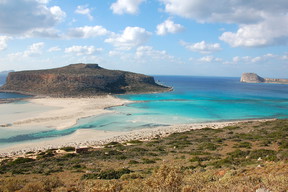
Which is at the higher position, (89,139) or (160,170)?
(160,170)

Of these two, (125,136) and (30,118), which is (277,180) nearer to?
(125,136)

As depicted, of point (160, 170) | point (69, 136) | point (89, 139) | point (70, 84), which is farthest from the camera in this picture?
point (70, 84)

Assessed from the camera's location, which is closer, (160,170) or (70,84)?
(160,170)

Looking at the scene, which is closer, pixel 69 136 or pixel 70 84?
pixel 69 136

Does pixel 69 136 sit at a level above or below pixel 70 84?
below

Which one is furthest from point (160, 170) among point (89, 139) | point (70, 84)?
point (70, 84)

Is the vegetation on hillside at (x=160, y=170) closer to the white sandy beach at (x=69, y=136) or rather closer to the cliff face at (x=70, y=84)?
the white sandy beach at (x=69, y=136)

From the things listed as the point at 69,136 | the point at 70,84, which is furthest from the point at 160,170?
the point at 70,84

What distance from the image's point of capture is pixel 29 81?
315ft

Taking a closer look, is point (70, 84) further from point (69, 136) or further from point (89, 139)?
point (89, 139)

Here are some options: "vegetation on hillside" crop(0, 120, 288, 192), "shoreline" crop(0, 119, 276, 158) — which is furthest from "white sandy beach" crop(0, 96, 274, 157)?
"vegetation on hillside" crop(0, 120, 288, 192)

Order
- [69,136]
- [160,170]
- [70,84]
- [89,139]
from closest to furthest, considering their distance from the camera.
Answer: [160,170] < [89,139] < [69,136] < [70,84]

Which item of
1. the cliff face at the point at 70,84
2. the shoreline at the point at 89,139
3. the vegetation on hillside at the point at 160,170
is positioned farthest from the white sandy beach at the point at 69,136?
the cliff face at the point at 70,84

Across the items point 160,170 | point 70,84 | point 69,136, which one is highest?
point 70,84
